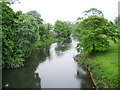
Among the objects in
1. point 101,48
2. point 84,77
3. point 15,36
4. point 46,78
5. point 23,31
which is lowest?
point 46,78

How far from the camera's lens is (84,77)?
15586mm

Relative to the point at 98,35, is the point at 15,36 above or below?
above

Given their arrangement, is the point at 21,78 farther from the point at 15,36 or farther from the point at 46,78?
the point at 15,36

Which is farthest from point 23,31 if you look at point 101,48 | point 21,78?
point 101,48

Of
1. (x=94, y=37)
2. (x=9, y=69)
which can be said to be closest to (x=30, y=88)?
(x=9, y=69)

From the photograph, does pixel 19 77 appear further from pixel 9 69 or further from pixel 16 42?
pixel 16 42

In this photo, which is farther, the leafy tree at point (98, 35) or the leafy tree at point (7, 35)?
the leafy tree at point (98, 35)

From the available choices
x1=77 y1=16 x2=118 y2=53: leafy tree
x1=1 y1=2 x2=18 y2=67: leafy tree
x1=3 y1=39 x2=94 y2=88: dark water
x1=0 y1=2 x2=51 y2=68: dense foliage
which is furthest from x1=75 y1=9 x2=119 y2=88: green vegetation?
x1=1 y1=2 x2=18 y2=67: leafy tree

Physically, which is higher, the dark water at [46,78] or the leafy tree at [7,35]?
the leafy tree at [7,35]

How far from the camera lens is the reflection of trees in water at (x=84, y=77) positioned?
1349 cm

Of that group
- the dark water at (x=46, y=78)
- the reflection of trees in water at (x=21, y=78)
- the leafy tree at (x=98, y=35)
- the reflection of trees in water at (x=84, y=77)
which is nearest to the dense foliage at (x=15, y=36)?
the reflection of trees in water at (x=21, y=78)

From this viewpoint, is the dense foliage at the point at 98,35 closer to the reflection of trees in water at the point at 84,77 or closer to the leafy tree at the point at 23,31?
the reflection of trees in water at the point at 84,77

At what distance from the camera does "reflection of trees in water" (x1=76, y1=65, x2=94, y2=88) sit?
1349 cm

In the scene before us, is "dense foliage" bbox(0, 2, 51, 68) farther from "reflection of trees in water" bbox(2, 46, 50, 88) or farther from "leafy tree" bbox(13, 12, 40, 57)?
"reflection of trees in water" bbox(2, 46, 50, 88)
